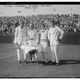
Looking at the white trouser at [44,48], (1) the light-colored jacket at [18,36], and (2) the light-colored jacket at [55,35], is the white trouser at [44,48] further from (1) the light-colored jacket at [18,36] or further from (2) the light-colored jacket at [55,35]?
(1) the light-colored jacket at [18,36]

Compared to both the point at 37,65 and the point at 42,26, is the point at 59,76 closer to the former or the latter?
the point at 37,65

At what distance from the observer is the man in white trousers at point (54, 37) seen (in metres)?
5.28

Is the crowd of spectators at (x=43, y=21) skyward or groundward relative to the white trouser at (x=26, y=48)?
skyward

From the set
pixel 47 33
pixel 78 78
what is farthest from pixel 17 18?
pixel 78 78

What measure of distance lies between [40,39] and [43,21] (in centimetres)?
29

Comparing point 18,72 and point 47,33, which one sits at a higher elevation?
point 47,33

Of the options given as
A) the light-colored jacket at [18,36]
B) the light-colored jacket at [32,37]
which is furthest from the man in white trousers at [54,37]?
the light-colored jacket at [18,36]

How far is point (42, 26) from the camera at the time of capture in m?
5.30

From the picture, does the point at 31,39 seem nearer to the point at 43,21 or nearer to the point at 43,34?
the point at 43,34

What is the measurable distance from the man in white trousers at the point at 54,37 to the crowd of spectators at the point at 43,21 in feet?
0.23

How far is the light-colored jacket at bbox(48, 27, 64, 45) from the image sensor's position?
527cm

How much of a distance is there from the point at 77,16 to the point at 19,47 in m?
1.02

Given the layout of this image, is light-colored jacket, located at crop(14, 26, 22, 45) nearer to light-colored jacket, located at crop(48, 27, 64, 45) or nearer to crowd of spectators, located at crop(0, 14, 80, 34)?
crowd of spectators, located at crop(0, 14, 80, 34)

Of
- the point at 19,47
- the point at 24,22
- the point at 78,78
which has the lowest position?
the point at 78,78
